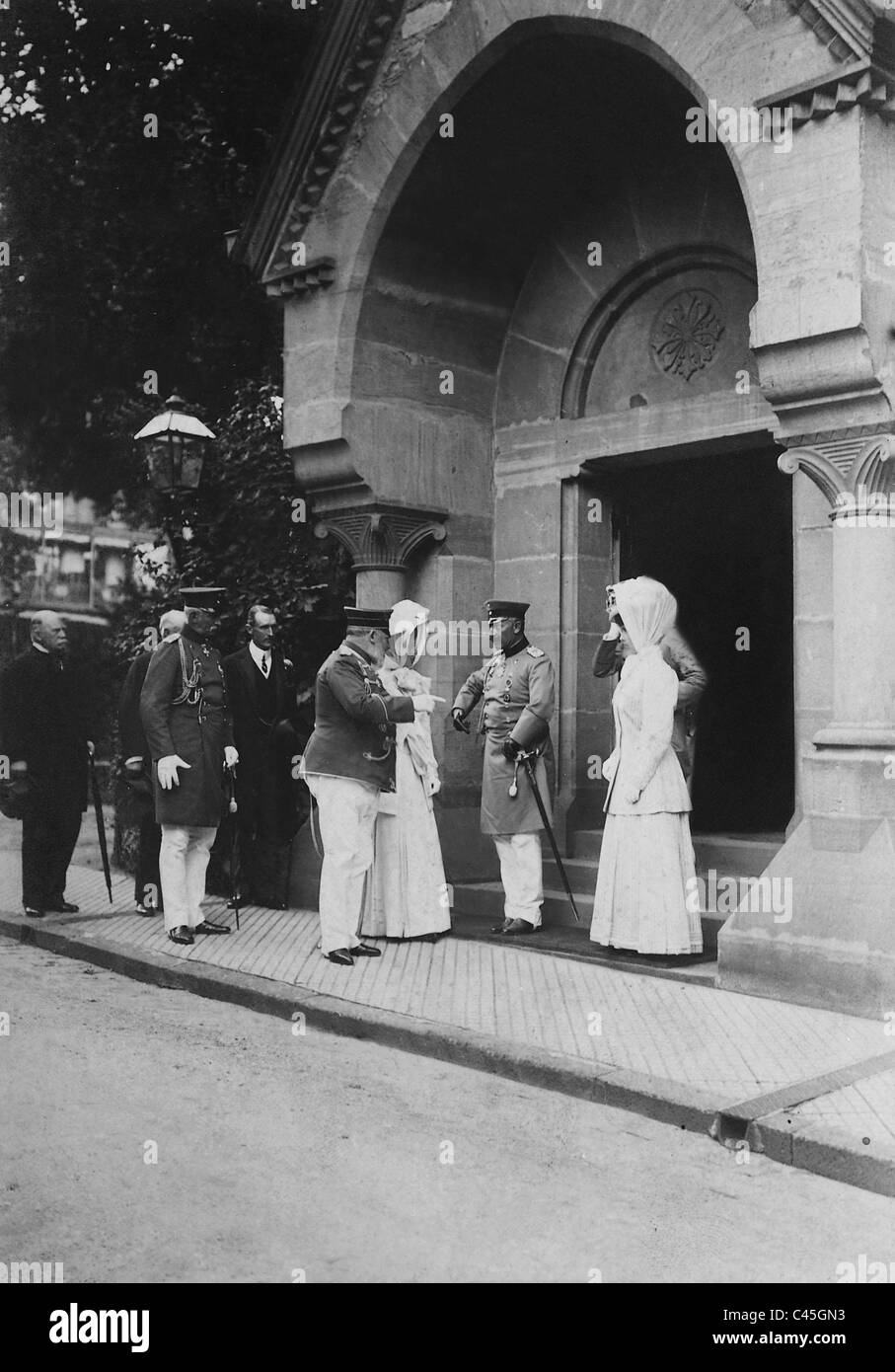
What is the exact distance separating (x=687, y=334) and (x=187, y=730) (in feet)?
13.9

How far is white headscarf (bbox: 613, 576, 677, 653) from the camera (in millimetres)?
8539

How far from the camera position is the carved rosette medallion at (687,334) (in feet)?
32.6

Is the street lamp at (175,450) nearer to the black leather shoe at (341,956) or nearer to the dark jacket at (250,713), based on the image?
the dark jacket at (250,713)

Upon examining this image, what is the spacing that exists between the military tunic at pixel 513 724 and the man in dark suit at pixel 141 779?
239 cm

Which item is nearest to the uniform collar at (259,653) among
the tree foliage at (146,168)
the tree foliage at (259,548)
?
the tree foliage at (259,548)

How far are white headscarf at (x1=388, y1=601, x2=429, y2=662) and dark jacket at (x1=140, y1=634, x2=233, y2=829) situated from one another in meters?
1.27

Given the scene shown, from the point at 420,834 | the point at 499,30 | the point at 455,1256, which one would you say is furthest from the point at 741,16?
the point at 455,1256

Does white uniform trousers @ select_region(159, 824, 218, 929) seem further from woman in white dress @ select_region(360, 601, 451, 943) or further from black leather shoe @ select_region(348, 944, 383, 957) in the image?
black leather shoe @ select_region(348, 944, 383, 957)

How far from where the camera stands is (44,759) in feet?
34.6

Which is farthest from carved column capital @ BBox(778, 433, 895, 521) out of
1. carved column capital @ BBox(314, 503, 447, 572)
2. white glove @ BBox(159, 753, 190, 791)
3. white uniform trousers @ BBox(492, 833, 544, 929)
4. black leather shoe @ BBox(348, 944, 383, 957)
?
white glove @ BBox(159, 753, 190, 791)

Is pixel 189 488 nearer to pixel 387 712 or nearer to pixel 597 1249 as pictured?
pixel 387 712

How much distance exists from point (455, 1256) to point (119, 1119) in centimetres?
184

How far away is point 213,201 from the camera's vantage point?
13.9 m
